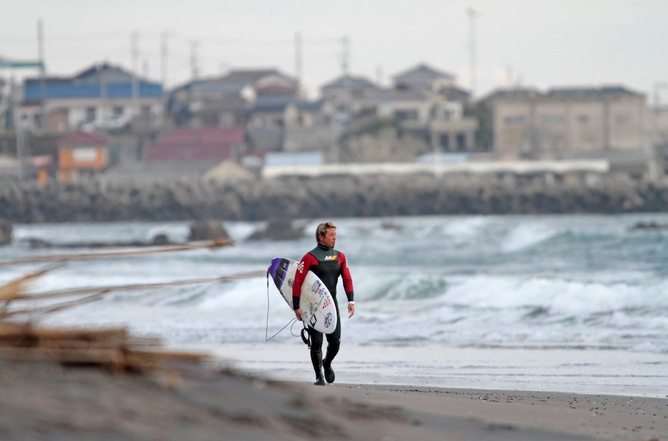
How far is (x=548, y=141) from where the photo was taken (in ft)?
196

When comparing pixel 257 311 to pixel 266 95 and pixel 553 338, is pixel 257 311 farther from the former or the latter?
pixel 266 95

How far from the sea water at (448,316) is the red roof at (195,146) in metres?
33.1

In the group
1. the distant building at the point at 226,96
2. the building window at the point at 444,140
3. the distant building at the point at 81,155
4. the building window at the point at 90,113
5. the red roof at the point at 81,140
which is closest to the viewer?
the red roof at the point at 81,140

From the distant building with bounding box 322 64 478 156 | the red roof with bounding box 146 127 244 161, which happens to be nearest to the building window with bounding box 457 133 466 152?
the distant building with bounding box 322 64 478 156

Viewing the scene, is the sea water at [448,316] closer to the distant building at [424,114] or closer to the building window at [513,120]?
the building window at [513,120]

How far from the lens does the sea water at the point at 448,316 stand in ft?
27.2

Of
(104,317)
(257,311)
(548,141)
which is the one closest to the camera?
(104,317)

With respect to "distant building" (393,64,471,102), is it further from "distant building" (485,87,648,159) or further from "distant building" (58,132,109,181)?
"distant building" (58,132,109,181)

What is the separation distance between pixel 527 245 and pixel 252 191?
24473 mm

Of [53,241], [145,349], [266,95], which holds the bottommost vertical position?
[53,241]

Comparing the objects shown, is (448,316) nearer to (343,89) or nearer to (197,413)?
(197,413)

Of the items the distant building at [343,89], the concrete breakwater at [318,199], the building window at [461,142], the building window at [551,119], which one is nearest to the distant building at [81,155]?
the concrete breakwater at [318,199]

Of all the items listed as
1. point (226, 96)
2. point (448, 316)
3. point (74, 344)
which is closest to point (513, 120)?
point (226, 96)

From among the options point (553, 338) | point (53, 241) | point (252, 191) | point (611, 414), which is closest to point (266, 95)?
point (252, 191)
